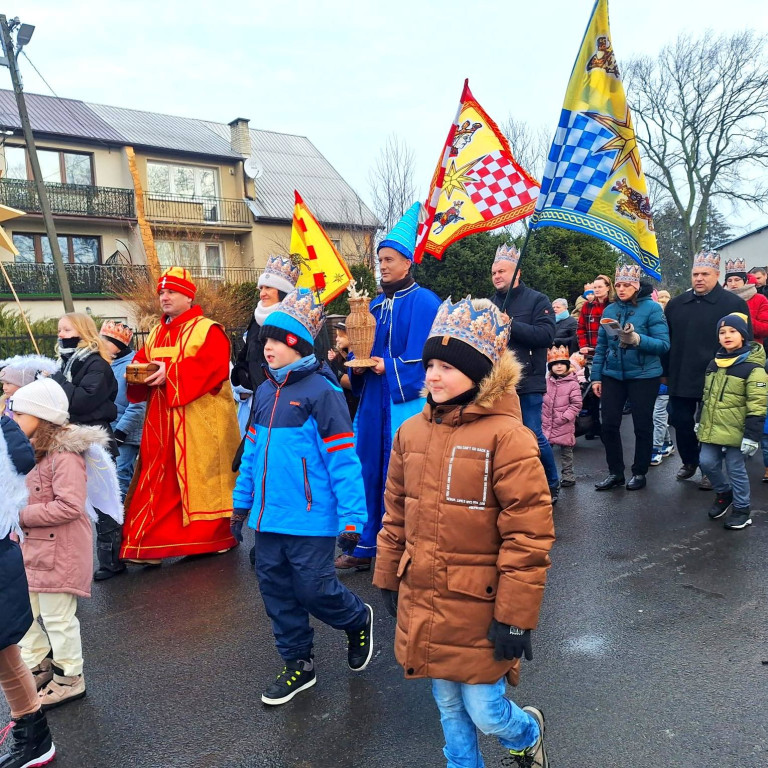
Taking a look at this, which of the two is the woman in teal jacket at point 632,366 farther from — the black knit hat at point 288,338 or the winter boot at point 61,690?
the winter boot at point 61,690

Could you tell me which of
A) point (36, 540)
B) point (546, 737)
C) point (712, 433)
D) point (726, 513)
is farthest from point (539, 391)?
point (36, 540)

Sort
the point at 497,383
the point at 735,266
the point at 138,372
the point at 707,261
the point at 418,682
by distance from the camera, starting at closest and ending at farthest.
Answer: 1. the point at 497,383
2. the point at 418,682
3. the point at 138,372
4. the point at 707,261
5. the point at 735,266

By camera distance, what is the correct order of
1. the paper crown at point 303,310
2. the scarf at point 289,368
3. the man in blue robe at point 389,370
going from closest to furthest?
the scarf at point 289,368
the paper crown at point 303,310
the man in blue robe at point 389,370

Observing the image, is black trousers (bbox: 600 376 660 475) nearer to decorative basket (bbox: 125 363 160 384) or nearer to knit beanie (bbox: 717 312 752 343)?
knit beanie (bbox: 717 312 752 343)

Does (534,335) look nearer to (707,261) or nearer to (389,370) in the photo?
(389,370)

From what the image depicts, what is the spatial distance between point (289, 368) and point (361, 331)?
1.36m

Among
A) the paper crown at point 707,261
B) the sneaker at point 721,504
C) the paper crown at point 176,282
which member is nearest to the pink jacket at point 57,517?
the paper crown at point 176,282

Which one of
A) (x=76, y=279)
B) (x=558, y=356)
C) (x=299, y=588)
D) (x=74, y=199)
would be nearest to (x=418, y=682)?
(x=299, y=588)

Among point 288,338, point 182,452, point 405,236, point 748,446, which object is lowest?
point 748,446

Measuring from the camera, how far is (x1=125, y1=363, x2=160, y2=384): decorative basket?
5152 mm

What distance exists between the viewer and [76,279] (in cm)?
2534

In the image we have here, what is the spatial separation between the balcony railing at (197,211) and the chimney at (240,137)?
219 cm

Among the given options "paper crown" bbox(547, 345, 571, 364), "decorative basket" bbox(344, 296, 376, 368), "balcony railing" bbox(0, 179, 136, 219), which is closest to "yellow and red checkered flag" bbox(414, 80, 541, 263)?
"decorative basket" bbox(344, 296, 376, 368)

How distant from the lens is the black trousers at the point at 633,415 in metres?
6.66
